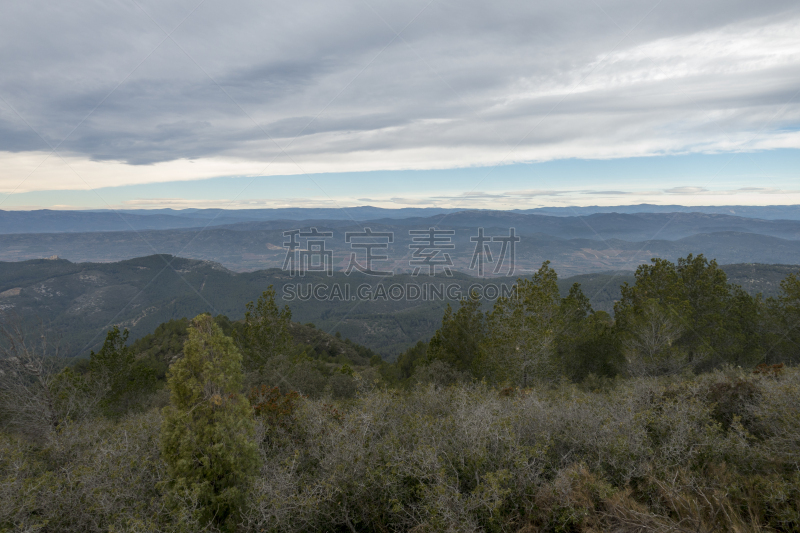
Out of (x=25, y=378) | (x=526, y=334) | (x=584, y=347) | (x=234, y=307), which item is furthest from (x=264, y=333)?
(x=234, y=307)

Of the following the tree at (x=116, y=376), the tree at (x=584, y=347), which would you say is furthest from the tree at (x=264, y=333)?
the tree at (x=584, y=347)

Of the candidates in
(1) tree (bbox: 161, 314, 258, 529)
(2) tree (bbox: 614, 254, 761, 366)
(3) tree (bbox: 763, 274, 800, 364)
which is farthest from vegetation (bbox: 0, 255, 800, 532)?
(3) tree (bbox: 763, 274, 800, 364)

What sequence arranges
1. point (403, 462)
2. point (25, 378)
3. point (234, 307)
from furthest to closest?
point (234, 307) < point (25, 378) < point (403, 462)

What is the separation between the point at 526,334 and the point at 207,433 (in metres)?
15.8

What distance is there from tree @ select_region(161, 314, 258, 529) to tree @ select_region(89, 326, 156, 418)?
19.0m

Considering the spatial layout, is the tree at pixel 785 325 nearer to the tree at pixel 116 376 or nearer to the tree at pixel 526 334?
the tree at pixel 526 334

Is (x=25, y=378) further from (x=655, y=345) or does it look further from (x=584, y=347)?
(x=655, y=345)

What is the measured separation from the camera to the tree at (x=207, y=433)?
25.7ft

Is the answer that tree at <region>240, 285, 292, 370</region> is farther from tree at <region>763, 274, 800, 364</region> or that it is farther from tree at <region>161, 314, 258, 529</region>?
tree at <region>763, 274, 800, 364</region>

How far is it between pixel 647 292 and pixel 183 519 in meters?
24.8

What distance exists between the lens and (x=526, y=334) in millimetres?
19281

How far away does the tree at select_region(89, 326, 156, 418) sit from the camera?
75.6 feet

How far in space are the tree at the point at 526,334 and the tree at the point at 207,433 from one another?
574 inches

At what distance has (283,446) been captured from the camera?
10.8 metres
